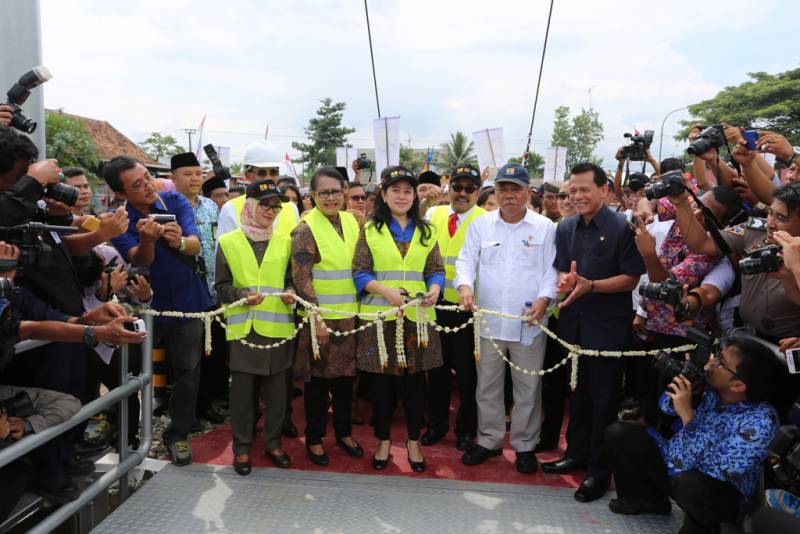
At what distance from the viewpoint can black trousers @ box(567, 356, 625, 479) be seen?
140 inches

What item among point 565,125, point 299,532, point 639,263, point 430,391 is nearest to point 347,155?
point 430,391

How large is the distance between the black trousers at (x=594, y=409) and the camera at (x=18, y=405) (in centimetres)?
298

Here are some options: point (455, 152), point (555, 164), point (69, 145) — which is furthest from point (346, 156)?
point (455, 152)

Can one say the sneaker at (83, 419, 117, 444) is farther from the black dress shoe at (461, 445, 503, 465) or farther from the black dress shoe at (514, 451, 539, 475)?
the black dress shoe at (514, 451, 539, 475)

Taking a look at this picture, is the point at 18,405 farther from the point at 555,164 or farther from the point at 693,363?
the point at 555,164

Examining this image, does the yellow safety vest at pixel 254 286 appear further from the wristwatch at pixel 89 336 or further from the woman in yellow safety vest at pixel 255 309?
the wristwatch at pixel 89 336

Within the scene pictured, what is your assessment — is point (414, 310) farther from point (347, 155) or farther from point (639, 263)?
point (347, 155)

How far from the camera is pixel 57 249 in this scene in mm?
2965

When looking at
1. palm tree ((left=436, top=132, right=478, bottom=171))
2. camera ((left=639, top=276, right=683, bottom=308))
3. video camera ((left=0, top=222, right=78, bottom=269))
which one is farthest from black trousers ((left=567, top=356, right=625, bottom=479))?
palm tree ((left=436, top=132, right=478, bottom=171))

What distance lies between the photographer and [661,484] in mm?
3123

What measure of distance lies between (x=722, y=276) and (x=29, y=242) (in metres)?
3.58

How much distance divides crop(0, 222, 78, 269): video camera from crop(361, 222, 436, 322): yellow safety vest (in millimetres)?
1852

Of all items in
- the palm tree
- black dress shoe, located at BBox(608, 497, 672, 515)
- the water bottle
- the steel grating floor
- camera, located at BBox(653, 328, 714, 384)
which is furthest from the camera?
the palm tree

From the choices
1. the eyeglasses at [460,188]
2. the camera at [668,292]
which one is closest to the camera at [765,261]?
the camera at [668,292]
